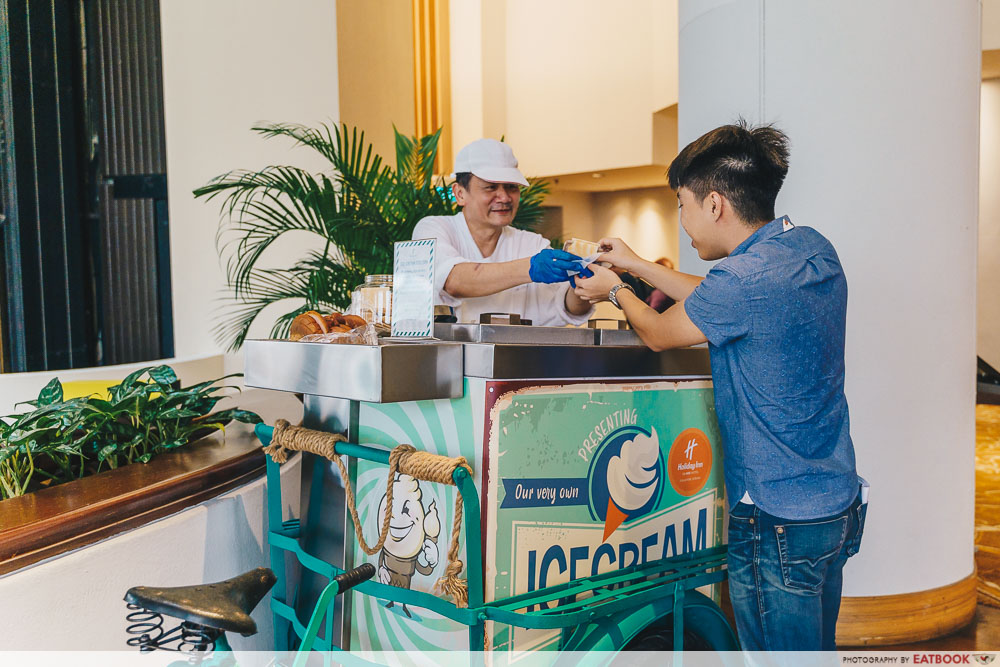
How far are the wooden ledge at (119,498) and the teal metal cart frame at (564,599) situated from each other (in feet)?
0.57

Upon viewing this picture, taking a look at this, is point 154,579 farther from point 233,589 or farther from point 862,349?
point 862,349

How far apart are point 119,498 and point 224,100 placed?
15.9 ft

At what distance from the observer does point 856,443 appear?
2410 mm

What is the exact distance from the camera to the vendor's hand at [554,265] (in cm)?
162

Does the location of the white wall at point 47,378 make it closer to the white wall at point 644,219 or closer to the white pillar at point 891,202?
the white pillar at point 891,202

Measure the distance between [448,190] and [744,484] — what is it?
250cm

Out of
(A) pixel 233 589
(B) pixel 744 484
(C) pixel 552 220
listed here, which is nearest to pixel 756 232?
(B) pixel 744 484

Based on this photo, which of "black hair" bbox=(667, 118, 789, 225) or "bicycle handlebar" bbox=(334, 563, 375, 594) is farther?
"black hair" bbox=(667, 118, 789, 225)

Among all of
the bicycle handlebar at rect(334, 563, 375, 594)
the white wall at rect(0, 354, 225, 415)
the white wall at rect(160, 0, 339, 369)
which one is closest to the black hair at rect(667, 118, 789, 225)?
the bicycle handlebar at rect(334, 563, 375, 594)

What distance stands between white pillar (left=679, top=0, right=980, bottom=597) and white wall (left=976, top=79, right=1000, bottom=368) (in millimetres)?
6388

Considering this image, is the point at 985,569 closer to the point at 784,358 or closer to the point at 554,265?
the point at 784,358

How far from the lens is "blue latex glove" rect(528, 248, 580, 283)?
5.32 ft

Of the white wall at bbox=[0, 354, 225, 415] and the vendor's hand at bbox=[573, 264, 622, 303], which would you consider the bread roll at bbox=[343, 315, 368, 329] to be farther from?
the white wall at bbox=[0, 354, 225, 415]

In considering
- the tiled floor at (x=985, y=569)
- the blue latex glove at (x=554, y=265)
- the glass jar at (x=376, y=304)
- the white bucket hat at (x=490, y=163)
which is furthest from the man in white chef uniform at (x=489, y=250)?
the tiled floor at (x=985, y=569)
